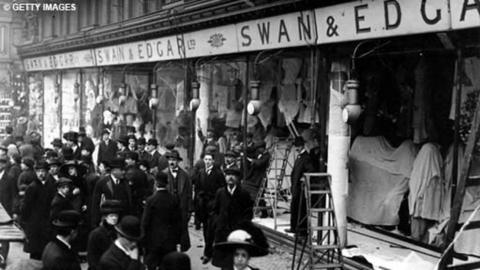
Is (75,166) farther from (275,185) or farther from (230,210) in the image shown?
(275,185)

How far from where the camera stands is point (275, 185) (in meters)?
13.0

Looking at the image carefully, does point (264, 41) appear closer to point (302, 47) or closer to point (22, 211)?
point (302, 47)

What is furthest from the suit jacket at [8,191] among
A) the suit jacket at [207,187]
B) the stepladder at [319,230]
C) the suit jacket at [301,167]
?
the stepladder at [319,230]

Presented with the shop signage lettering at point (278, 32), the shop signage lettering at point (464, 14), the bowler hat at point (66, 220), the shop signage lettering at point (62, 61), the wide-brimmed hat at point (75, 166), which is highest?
the shop signage lettering at point (62, 61)

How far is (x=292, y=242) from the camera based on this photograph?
11.1 m

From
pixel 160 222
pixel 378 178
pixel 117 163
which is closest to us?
pixel 160 222

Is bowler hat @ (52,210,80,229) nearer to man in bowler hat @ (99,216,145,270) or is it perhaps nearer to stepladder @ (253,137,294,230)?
man in bowler hat @ (99,216,145,270)

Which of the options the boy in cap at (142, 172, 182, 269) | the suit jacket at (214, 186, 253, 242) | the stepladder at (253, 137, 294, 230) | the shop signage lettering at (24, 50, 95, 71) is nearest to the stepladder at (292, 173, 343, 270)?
the suit jacket at (214, 186, 253, 242)

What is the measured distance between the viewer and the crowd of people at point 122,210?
18.8 feet

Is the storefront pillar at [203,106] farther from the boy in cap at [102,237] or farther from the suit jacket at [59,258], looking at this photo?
the suit jacket at [59,258]

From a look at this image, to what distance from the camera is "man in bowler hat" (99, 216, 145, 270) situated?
18.4ft

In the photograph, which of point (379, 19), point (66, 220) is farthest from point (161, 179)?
point (379, 19)

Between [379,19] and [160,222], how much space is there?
4423 millimetres

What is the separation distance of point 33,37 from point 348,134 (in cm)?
2524
